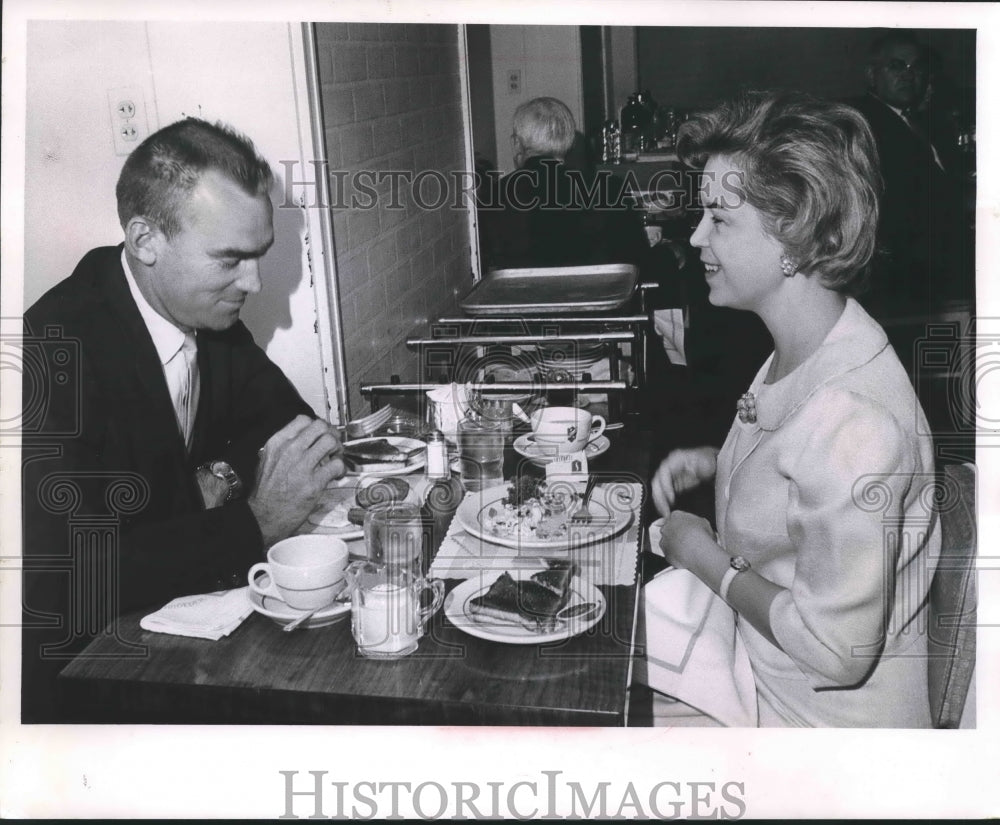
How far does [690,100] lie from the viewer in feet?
5.42

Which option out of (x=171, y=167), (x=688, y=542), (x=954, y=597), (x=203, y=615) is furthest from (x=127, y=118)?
(x=954, y=597)

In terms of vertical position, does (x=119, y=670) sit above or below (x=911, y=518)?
below

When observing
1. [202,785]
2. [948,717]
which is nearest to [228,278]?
[202,785]

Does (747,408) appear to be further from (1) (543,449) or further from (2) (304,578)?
(2) (304,578)

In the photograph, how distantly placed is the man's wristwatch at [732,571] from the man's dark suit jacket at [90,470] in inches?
27.1

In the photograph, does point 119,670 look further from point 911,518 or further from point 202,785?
point 911,518

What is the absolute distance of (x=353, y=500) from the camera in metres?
1.46

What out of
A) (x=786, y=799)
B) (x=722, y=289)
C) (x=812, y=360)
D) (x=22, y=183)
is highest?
(x=22, y=183)

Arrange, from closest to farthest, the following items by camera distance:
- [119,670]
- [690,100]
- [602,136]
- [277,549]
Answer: [119,670]
[277,549]
[690,100]
[602,136]

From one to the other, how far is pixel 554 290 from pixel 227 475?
→ 1047 millimetres

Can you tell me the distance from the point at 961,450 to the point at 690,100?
80cm

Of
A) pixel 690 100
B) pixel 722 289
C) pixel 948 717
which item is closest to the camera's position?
pixel 948 717

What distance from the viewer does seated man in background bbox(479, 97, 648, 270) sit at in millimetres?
2068

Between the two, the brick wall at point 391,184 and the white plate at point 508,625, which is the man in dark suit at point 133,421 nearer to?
the white plate at point 508,625
